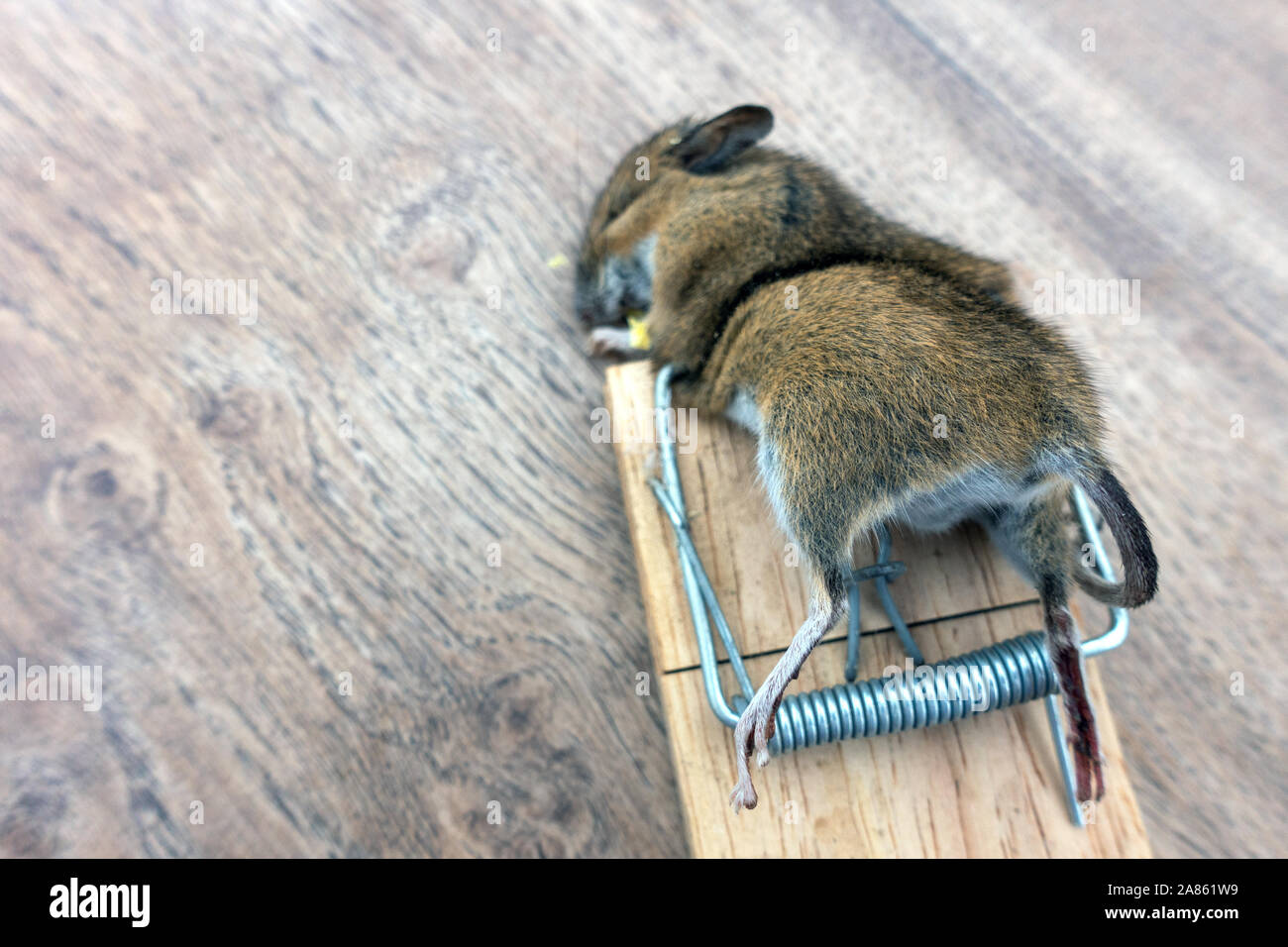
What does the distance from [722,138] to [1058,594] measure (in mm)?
739

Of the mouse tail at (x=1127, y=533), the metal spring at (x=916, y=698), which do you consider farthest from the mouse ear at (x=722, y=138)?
the metal spring at (x=916, y=698)

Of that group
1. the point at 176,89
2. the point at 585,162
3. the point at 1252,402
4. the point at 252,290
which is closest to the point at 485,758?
the point at 252,290

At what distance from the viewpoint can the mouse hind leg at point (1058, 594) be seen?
3.07ft

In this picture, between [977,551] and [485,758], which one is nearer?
[977,551]

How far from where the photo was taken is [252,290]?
129cm

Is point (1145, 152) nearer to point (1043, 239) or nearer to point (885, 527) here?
point (1043, 239)

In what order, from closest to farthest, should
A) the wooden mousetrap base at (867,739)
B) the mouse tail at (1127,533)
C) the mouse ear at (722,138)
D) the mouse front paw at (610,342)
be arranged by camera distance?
1. the mouse tail at (1127,533)
2. the wooden mousetrap base at (867,739)
3. the mouse ear at (722,138)
4. the mouse front paw at (610,342)

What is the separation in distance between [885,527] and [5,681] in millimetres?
1209

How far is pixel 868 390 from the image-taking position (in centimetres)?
89

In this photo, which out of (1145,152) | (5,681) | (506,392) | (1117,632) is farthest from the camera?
(1145,152)

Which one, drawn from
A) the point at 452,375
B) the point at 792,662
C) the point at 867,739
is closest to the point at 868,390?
the point at 792,662

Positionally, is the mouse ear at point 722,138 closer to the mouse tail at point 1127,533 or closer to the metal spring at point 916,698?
the mouse tail at point 1127,533

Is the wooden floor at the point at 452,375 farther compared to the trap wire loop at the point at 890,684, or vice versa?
the wooden floor at the point at 452,375

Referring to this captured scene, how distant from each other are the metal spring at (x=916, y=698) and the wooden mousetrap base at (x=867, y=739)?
77 mm
